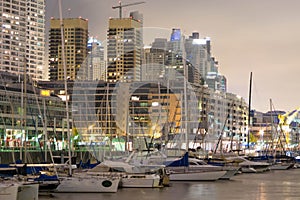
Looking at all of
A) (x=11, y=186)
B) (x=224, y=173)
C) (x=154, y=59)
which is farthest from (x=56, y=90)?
(x=11, y=186)

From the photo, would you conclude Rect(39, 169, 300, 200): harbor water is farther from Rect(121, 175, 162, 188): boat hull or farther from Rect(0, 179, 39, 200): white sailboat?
Rect(0, 179, 39, 200): white sailboat

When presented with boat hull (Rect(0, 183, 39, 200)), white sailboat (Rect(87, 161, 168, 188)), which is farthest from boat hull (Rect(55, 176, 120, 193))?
boat hull (Rect(0, 183, 39, 200))

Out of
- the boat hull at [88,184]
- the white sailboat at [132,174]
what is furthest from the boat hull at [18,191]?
the white sailboat at [132,174]

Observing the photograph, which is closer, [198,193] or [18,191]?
[18,191]

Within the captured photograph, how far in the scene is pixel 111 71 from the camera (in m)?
196

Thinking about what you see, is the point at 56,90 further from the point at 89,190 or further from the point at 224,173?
the point at 89,190

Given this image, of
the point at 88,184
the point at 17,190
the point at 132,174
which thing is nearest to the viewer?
the point at 17,190

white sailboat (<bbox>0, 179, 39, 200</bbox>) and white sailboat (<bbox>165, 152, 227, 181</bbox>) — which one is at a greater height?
white sailboat (<bbox>0, 179, 39, 200</bbox>)

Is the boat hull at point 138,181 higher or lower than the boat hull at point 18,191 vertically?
lower

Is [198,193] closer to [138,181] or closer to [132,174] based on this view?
[138,181]

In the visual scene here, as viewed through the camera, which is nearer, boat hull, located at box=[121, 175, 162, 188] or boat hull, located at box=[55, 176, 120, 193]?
boat hull, located at box=[55, 176, 120, 193]

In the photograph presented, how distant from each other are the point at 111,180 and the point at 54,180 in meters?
3.89

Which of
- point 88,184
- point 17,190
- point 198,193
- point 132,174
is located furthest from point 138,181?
point 17,190

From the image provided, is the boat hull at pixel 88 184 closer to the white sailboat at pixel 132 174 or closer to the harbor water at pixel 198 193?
the harbor water at pixel 198 193
